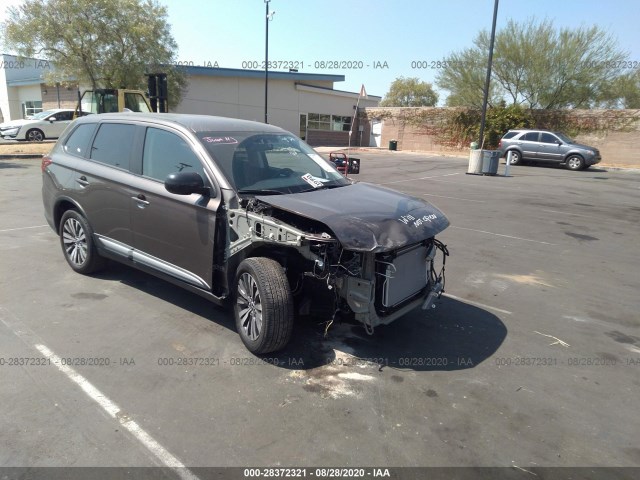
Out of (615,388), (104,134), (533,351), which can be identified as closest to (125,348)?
(104,134)

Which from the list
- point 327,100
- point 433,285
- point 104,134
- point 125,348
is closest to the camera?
point 125,348

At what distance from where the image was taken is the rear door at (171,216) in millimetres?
4137

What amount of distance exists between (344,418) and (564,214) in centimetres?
951

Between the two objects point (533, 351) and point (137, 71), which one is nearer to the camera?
point (533, 351)

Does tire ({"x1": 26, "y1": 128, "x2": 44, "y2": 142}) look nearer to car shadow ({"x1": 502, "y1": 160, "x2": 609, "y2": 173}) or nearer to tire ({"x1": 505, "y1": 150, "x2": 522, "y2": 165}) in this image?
tire ({"x1": 505, "y1": 150, "x2": 522, "y2": 165})

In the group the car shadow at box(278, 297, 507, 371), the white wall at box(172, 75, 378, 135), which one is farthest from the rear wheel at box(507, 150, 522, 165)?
the car shadow at box(278, 297, 507, 371)

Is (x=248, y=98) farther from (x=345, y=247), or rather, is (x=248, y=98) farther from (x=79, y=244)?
(x=345, y=247)

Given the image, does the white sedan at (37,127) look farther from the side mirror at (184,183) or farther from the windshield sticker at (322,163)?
the side mirror at (184,183)

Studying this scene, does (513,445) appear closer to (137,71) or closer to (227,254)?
(227,254)

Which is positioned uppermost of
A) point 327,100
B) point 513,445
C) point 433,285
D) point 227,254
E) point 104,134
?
point 327,100

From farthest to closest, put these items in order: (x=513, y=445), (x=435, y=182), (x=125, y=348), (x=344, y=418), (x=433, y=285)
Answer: (x=435, y=182) → (x=433, y=285) → (x=125, y=348) → (x=344, y=418) → (x=513, y=445)

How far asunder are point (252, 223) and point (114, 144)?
2318 mm

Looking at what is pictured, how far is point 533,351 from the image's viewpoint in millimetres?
4207

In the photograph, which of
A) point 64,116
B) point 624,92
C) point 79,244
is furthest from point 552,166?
point 64,116
